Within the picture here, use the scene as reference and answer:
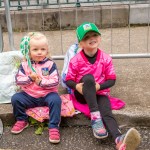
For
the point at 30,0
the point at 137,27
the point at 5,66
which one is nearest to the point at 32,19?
the point at 30,0

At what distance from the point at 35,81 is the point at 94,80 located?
20.3 inches

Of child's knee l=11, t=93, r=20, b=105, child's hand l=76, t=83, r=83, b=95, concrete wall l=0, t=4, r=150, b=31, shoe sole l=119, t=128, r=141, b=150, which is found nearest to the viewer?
shoe sole l=119, t=128, r=141, b=150

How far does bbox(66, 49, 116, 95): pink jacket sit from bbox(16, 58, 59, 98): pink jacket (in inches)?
5.4

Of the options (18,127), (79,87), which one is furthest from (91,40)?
(18,127)

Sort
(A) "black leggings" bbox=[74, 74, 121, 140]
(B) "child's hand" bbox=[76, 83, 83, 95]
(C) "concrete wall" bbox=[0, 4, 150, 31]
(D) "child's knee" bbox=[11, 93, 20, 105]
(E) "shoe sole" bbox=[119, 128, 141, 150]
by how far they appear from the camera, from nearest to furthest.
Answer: (E) "shoe sole" bbox=[119, 128, 141, 150]
(A) "black leggings" bbox=[74, 74, 121, 140]
(B) "child's hand" bbox=[76, 83, 83, 95]
(D) "child's knee" bbox=[11, 93, 20, 105]
(C) "concrete wall" bbox=[0, 4, 150, 31]

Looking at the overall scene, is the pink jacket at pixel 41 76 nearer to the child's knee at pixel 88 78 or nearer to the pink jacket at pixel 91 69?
the pink jacket at pixel 91 69

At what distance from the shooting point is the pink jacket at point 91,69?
333 centimetres

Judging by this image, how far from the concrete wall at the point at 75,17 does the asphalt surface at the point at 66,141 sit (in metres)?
3.09

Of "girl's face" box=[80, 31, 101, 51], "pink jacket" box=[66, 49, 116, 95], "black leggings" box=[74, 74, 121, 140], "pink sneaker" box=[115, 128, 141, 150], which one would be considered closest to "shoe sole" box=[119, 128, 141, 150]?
"pink sneaker" box=[115, 128, 141, 150]

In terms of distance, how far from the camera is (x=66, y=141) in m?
3.25

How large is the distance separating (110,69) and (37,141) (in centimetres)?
85

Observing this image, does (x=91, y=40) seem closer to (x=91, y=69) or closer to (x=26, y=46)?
(x=91, y=69)

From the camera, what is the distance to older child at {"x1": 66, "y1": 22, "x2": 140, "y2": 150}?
10.3ft

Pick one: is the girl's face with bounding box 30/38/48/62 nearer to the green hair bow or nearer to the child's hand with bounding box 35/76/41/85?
the green hair bow
